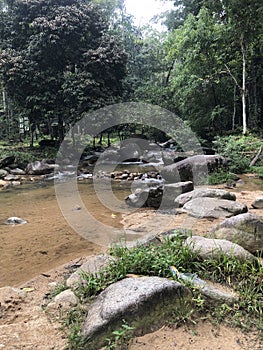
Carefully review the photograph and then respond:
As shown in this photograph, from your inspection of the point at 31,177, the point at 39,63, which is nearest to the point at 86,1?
the point at 39,63

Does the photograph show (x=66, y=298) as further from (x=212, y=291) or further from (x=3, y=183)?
(x=3, y=183)

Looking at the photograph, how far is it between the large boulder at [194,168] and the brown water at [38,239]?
2.57 m

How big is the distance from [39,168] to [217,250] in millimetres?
12143

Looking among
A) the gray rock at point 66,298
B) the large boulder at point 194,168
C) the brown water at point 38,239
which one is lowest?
the brown water at point 38,239

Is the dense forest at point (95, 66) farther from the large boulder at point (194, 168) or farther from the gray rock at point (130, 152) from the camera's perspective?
the large boulder at point (194, 168)

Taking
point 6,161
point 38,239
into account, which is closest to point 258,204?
point 38,239

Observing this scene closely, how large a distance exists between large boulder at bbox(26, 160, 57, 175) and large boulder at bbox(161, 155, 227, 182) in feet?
21.3

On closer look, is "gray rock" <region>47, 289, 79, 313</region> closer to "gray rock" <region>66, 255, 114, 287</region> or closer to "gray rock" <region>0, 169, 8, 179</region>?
"gray rock" <region>66, 255, 114, 287</region>

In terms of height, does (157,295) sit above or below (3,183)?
above

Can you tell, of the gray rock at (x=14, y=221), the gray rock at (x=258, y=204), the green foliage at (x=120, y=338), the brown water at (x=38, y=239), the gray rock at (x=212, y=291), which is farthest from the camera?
the gray rock at (x=258, y=204)

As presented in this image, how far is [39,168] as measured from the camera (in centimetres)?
1371

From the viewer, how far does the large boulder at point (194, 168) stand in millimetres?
9656

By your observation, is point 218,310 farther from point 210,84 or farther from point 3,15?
point 3,15

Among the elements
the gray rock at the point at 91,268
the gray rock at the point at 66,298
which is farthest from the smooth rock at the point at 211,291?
the gray rock at the point at 66,298
